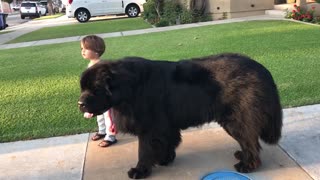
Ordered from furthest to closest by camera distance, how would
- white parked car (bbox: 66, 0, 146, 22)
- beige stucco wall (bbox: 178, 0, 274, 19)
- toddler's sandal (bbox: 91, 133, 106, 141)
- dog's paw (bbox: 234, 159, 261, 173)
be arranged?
white parked car (bbox: 66, 0, 146, 22) < beige stucco wall (bbox: 178, 0, 274, 19) < toddler's sandal (bbox: 91, 133, 106, 141) < dog's paw (bbox: 234, 159, 261, 173)

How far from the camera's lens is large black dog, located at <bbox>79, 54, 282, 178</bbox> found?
129 inches

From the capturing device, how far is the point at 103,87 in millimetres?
3055

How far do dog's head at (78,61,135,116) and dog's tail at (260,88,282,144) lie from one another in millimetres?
1198

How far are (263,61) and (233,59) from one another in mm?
4180

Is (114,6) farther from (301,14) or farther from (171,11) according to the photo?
(301,14)

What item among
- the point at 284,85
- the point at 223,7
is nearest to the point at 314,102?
the point at 284,85

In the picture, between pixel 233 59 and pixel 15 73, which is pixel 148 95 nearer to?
pixel 233 59

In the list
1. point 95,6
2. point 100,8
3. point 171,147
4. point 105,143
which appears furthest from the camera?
point 100,8

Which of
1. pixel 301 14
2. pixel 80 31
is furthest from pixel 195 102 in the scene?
pixel 80 31

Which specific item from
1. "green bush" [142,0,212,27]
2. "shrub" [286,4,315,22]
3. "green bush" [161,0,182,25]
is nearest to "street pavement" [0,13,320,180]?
"shrub" [286,4,315,22]

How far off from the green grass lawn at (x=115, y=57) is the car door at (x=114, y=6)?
507 inches

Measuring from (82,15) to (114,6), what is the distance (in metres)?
2.09

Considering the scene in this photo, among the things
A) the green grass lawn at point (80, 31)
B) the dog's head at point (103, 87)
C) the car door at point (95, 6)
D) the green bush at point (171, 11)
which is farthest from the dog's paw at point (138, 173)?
the car door at point (95, 6)

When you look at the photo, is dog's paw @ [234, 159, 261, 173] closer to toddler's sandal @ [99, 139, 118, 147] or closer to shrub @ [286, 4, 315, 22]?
toddler's sandal @ [99, 139, 118, 147]
